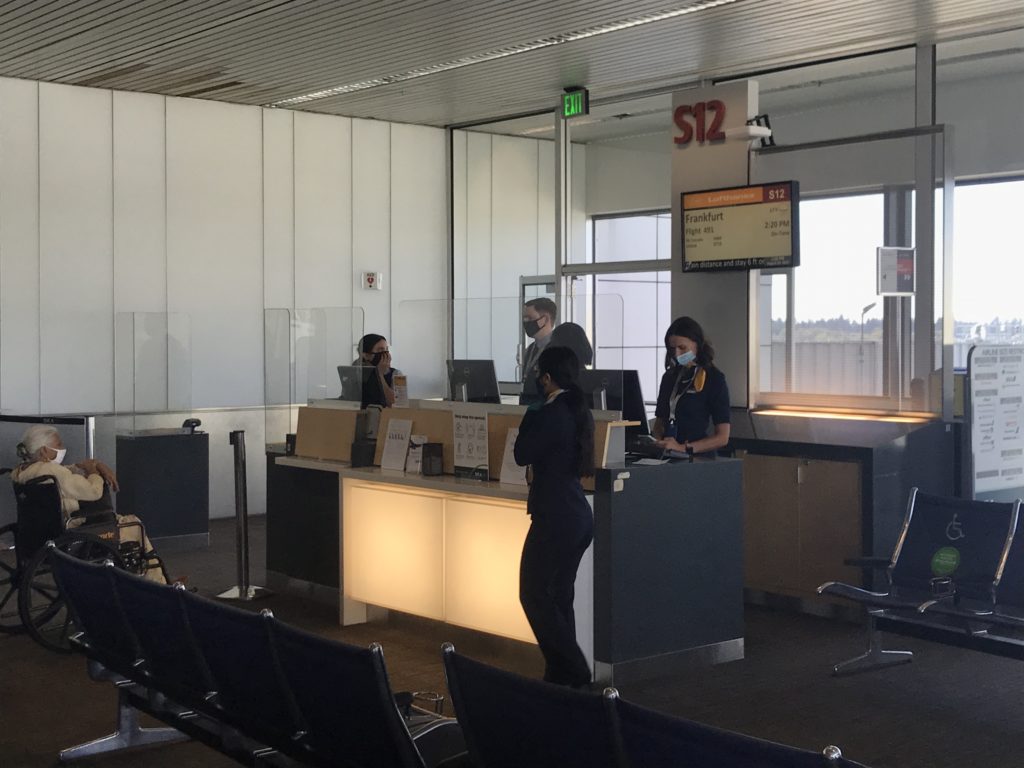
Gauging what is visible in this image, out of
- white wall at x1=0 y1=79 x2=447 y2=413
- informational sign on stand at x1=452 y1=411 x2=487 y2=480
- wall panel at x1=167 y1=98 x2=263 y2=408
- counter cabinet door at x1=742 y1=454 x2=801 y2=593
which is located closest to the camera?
informational sign on stand at x1=452 y1=411 x2=487 y2=480

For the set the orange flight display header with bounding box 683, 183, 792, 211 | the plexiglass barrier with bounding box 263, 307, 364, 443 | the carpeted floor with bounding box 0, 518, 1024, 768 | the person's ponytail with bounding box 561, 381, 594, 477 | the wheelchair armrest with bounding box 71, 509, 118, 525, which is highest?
the orange flight display header with bounding box 683, 183, 792, 211

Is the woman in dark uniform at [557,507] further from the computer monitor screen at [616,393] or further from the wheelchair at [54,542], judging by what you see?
the wheelchair at [54,542]

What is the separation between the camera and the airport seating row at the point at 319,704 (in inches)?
97.5

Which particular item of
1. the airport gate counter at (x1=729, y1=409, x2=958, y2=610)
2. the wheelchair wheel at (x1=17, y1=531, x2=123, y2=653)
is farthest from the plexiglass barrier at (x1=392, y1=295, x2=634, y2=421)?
the wheelchair wheel at (x1=17, y1=531, x2=123, y2=653)

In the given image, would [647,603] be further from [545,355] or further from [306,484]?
[306,484]

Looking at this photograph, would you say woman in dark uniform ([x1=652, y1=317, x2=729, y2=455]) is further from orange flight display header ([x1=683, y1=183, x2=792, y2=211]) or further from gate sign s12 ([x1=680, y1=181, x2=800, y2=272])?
orange flight display header ([x1=683, y1=183, x2=792, y2=211])

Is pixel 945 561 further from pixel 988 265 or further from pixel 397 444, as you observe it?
pixel 988 265

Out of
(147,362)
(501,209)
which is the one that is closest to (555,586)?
(147,362)

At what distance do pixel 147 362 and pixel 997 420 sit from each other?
640 cm

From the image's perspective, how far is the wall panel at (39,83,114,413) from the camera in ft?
32.1

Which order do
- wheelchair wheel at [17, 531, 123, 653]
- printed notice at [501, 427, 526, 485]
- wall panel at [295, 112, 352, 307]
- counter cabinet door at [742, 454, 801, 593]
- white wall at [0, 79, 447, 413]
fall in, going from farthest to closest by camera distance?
wall panel at [295, 112, 352, 307], white wall at [0, 79, 447, 413], counter cabinet door at [742, 454, 801, 593], wheelchair wheel at [17, 531, 123, 653], printed notice at [501, 427, 526, 485]

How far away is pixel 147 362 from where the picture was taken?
33.0 feet

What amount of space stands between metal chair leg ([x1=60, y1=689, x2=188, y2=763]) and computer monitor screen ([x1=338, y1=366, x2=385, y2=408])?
3071 millimetres

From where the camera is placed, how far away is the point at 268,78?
9.77 meters
